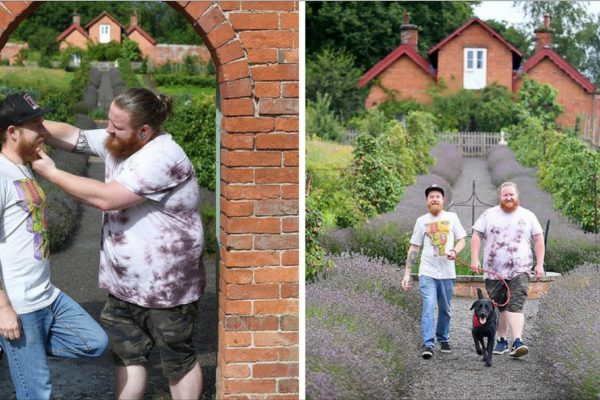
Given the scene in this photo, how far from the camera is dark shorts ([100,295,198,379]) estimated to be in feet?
16.8

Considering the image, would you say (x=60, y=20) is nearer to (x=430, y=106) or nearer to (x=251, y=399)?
(x=430, y=106)

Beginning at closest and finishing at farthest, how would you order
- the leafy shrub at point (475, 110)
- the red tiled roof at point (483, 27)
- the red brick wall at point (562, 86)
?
the red brick wall at point (562, 86) < the red tiled roof at point (483, 27) < the leafy shrub at point (475, 110)

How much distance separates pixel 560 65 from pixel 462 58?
15.5 feet

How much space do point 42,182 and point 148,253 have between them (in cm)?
1166

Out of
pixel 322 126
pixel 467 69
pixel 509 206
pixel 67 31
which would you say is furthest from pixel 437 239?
pixel 67 31

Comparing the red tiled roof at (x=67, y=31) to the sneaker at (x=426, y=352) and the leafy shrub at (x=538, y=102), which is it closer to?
the leafy shrub at (x=538, y=102)

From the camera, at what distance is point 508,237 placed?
741cm

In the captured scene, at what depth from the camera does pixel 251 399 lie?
5449mm

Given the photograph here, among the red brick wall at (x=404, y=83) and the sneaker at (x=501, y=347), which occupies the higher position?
the red brick wall at (x=404, y=83)

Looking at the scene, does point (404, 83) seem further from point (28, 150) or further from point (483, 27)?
point (28, 150)

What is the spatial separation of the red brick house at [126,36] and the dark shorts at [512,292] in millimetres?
43440

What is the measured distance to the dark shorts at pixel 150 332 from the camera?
201 inches

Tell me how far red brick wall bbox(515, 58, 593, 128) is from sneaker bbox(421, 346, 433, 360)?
96.6 feet

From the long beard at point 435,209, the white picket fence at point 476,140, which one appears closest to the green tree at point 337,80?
the white picket fence at point 476,140
